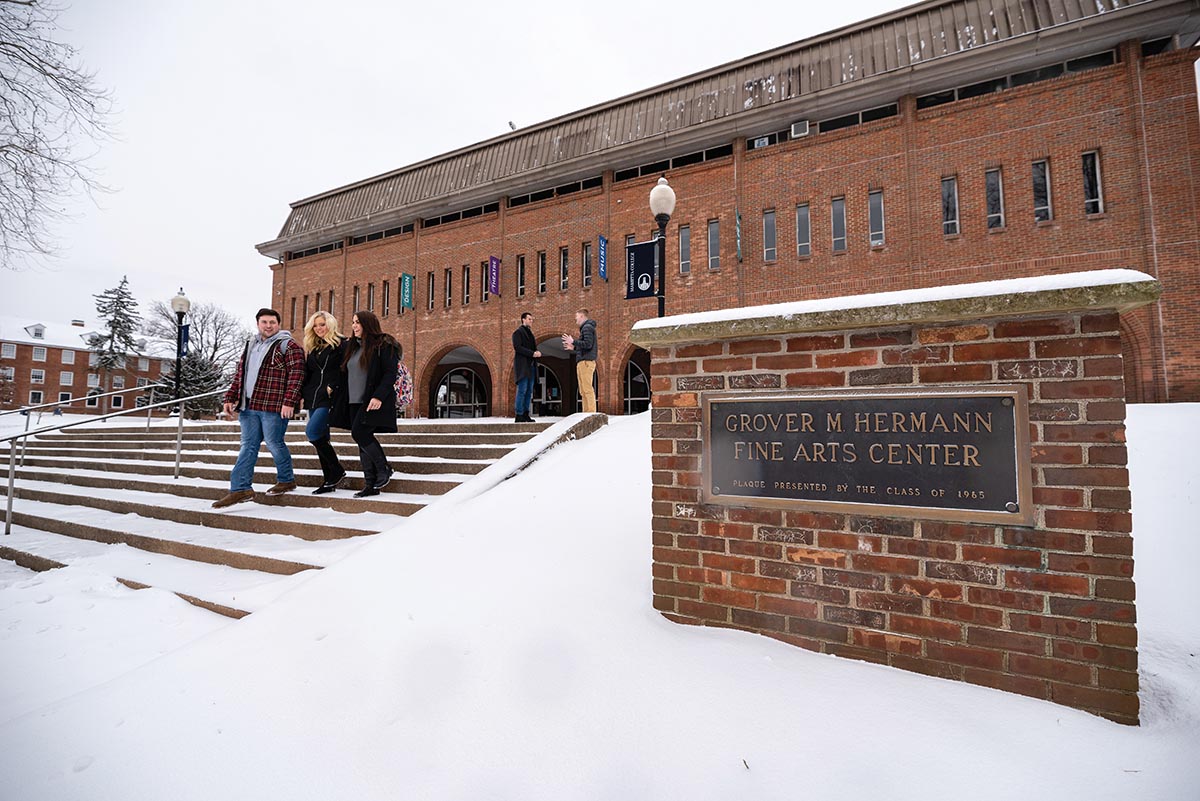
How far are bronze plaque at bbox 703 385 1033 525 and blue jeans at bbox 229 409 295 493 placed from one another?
464 cm

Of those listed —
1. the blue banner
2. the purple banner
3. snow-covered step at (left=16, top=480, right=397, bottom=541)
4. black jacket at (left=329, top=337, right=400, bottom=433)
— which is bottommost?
snow-covered step at (left=16, top=480, right=397, bottom=541)

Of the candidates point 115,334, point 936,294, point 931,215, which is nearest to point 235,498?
point 936,294

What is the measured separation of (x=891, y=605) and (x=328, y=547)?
A: 3.88m

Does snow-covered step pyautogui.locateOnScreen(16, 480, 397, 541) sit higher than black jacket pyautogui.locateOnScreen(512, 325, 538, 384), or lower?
lower

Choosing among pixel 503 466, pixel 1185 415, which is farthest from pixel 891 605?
pixel 1185 415

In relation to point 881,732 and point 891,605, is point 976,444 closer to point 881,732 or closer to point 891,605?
point 891,605

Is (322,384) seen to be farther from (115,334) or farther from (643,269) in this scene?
(115,334)

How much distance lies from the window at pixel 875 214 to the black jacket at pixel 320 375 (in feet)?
40.8

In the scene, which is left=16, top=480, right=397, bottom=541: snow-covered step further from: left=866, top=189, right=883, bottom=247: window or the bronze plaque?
left=866, top=189, right=883, bottom=247: window

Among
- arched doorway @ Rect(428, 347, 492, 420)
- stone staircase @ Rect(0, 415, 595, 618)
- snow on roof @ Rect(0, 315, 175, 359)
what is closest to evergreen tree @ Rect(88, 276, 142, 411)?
snow on roof @ Rect(0, 315, 175, 359)

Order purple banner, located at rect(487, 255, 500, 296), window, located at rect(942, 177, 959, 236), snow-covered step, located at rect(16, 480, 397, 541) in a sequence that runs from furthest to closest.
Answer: purple banner, located at rect(487, 255, 500, 296) < window, located at rect(942, 177, 959, 236) < snow-covered step, located at rect(16, 480, 397, 541)

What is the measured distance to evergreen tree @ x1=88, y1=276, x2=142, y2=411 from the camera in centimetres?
3741

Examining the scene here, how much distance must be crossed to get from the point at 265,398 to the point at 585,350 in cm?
460

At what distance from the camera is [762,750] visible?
1.68 metres
